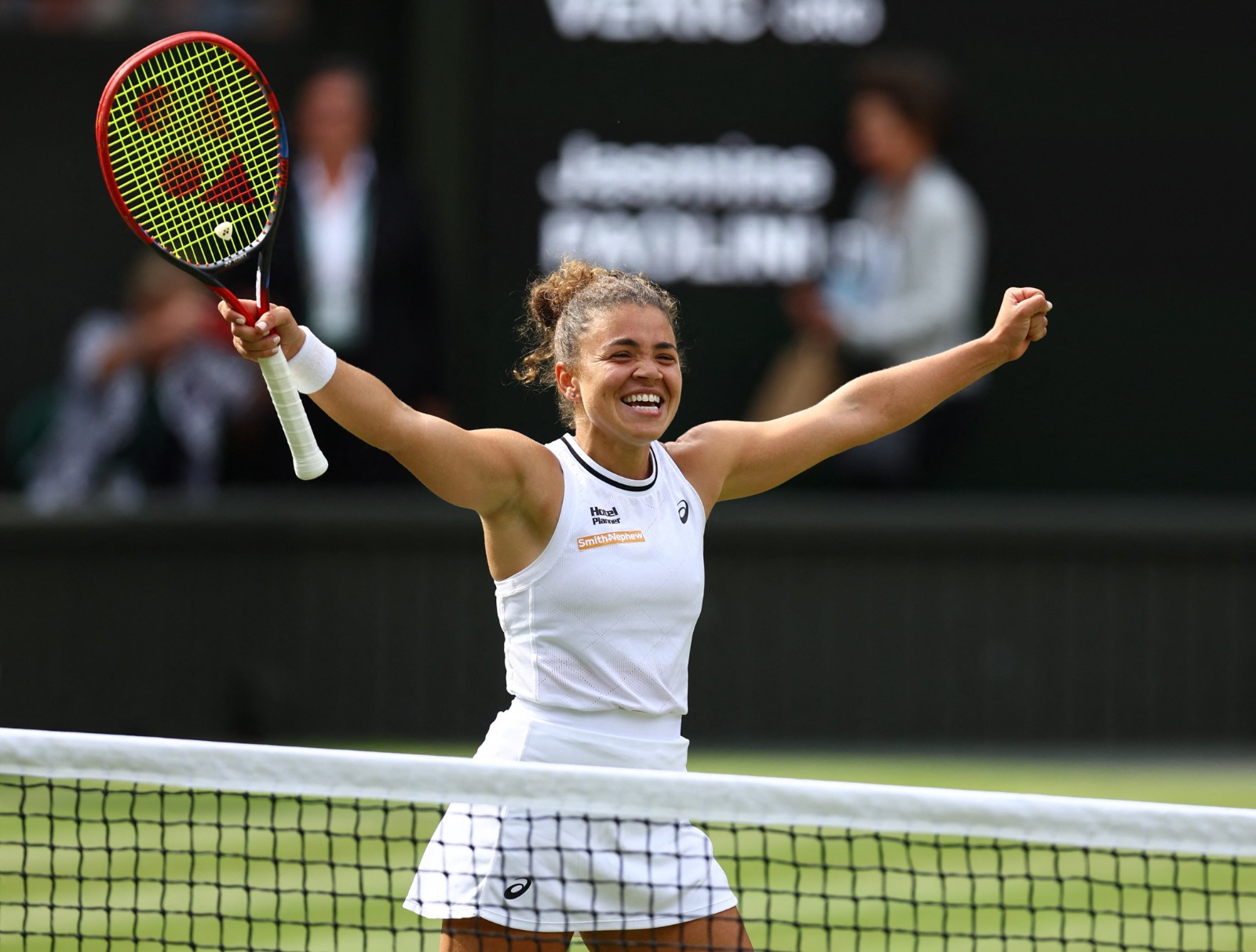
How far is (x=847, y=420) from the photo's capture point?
4.83 m

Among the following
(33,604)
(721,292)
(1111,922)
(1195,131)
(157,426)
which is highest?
→ (1195,131)

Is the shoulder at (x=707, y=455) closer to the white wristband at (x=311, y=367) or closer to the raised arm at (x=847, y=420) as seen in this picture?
the raised arm at (x=847, y=420)

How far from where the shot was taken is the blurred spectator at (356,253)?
996cm

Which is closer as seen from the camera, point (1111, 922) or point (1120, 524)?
point (1111, 922)

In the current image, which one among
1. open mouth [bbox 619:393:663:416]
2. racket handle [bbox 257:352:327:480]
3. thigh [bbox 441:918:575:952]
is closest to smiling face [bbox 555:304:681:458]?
open mouth [bbox 619:393:663:416]

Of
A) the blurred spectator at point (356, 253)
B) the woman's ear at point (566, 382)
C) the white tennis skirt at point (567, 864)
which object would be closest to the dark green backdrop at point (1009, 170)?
the blurred spectator at point (356, 253)

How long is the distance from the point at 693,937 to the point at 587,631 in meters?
0.69

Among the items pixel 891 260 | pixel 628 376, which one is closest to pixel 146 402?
pixel 891 260

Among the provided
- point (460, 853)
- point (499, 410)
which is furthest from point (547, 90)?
point (460, 853)

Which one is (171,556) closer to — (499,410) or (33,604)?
(33,604)

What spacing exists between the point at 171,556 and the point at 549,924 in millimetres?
6244

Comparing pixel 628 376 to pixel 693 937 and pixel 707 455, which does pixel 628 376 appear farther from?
pixel 693 937

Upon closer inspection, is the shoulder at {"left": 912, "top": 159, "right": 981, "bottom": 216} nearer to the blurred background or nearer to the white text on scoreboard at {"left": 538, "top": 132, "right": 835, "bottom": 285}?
the blurred background

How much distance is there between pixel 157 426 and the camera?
33.6 feet
